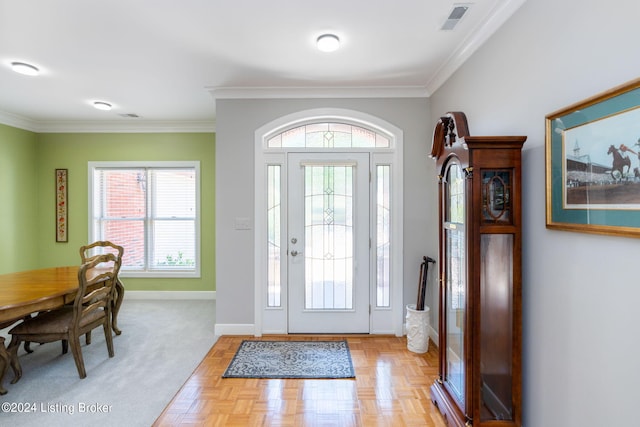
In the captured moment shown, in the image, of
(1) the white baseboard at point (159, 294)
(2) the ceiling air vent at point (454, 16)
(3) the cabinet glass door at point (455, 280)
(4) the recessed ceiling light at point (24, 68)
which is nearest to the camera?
(3) the cabinet glass door at point (455, 280)

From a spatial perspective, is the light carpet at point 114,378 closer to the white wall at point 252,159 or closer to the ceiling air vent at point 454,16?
the white wall at point 252,159

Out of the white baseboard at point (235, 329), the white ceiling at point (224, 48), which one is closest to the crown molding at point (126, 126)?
the white ceiling at point (224, 48)

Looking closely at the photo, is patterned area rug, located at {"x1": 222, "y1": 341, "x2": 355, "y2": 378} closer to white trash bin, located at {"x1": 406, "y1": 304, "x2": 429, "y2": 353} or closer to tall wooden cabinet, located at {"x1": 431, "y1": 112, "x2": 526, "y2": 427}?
white trash bin, located at {"x1": 406, "y1": 304, "x2": 429, "y2": 353}

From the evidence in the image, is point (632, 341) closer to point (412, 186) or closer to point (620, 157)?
point (620, 157)

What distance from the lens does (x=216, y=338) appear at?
3.46 m

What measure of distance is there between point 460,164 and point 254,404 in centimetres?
216

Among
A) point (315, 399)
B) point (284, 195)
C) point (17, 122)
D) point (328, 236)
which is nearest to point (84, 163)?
point (17, 122)

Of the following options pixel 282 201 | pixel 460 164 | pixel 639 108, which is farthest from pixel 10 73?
pixel 639 108

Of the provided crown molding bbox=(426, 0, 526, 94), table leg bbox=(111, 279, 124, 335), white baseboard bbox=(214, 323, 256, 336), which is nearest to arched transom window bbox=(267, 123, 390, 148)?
crown molding bbox=(426, 0, 526, 94)

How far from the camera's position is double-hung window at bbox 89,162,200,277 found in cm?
491

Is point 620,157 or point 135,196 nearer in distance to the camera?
point 620,157

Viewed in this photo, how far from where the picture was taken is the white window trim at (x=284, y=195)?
346 centimetres

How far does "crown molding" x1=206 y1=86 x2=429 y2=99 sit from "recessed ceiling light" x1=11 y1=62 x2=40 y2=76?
153 cm

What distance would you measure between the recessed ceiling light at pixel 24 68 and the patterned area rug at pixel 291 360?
327 cm
